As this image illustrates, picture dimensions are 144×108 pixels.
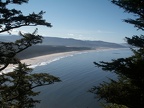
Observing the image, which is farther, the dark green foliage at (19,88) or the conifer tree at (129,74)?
the dark green foliage at (19,88)

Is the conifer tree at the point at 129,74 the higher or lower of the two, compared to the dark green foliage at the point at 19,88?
higher

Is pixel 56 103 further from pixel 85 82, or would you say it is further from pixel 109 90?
pixel 109 90

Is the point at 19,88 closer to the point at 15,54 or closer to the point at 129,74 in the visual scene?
the point at 15,54

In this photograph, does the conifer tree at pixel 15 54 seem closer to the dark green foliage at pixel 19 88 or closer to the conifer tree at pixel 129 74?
the dark green foliage at pixel 19 88

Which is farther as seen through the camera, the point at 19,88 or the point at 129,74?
the point at 19,88

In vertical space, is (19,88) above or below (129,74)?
below

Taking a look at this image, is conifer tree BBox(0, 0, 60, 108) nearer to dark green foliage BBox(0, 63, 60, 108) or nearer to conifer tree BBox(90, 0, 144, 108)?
dark green foliage BBox(0, 63, 60, 108)

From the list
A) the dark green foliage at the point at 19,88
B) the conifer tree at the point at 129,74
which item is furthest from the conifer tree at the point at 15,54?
the conifer tree at the point at 129,74

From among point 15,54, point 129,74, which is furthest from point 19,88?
point 129,74

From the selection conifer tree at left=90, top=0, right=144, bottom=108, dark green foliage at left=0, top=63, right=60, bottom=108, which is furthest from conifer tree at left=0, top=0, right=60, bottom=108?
conifer tree at left=90, top=0, right=144, bottom=108

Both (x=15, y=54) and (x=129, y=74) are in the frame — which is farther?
(x=15, y=54)

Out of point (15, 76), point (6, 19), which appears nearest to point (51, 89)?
point (15, 76)
